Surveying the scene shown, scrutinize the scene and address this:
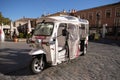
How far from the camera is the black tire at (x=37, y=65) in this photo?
704cm

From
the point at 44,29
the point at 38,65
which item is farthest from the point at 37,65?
the point at 44,29

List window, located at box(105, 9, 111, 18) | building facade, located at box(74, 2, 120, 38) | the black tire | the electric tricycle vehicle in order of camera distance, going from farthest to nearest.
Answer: window, located at box(105, 9, 111, 18) → building facade, located at box(74, 2, 120, 38) → the electric tricycle vehicle → the black tire

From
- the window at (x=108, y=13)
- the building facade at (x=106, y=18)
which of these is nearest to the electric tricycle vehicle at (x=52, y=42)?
the building facade at (x=106, y=18)

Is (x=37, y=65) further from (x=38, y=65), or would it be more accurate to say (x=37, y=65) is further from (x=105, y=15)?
(x=105, y=15)

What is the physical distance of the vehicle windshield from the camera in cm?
772

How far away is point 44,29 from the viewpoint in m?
7.90

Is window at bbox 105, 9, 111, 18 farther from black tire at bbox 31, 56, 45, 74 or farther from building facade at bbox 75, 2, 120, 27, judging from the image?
black tire at bbox 31, 56, 45, 74

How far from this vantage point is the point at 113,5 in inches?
1630

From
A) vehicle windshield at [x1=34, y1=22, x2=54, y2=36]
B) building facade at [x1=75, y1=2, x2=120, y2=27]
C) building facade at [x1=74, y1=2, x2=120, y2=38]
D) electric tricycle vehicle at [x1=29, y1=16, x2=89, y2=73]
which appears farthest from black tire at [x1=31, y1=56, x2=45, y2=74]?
building facade at [x1=75, y1=2, x2=120, y2=27]

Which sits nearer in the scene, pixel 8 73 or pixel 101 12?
pixel 8 73

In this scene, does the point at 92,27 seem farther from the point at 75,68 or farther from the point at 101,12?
the point at 75,68

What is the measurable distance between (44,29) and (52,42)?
2.59ft

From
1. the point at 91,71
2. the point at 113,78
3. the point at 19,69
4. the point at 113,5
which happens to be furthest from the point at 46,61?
the point at 113,5

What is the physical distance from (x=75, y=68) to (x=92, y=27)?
38.1 m
